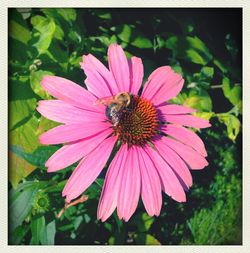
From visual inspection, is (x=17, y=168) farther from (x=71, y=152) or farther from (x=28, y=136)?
(x=71, y=152)

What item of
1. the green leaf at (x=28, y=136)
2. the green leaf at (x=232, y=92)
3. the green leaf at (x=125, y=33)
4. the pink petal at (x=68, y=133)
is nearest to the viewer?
the pink petal at (x=68, y=133)

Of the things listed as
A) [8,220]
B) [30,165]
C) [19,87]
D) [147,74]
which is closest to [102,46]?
[147,74]

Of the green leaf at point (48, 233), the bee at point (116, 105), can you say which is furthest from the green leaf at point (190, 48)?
the green leaf at point (48, 233)

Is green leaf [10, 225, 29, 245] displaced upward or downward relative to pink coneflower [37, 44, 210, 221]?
downward

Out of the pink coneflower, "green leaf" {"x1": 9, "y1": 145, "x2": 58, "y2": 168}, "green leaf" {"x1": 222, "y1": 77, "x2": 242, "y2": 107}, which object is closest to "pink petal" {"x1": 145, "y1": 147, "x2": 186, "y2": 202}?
the pink coneflower

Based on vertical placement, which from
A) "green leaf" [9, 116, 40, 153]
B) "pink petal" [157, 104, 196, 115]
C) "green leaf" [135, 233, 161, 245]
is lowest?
"green leaf" [135, 233, 161, 245]

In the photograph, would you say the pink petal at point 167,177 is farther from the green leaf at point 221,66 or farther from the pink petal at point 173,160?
the green leaf at point 221,66

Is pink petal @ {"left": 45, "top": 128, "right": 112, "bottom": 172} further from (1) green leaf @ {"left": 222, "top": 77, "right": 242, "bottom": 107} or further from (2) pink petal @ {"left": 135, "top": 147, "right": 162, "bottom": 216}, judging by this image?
(1) green leaf @ {"left": 222, "top": 77, "right": 242, "bottom": 107}

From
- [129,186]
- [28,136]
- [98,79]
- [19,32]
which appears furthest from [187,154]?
[19,32]
